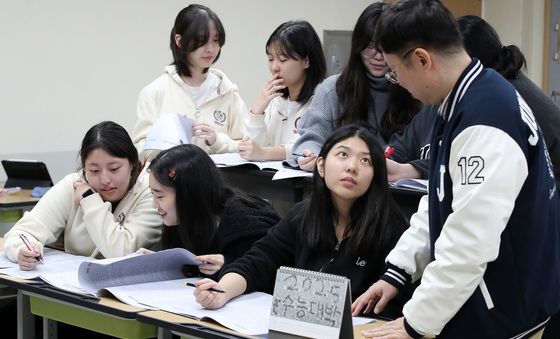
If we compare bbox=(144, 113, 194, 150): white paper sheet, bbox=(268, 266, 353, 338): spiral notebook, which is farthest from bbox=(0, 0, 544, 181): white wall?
bbox=(268, 266, 353, 338): spiral notebook

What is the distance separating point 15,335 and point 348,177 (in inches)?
57.6

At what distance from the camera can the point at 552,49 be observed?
22.0 ft

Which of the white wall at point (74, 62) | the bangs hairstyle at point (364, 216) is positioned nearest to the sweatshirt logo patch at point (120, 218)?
the bangs hairstyle at point (364, 216)

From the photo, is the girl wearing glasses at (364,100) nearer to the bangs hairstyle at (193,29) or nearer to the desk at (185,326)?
the bangs hairstyle at (193,29)

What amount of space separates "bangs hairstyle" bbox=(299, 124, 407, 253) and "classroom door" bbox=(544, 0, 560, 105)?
16.5 feet

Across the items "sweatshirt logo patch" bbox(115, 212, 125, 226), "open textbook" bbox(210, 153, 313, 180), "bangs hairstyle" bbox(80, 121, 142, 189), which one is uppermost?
"bangs hairstyle" bbox(80, 121, 142, 189)

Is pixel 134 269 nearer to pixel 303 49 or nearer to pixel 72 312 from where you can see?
pixel 72 312

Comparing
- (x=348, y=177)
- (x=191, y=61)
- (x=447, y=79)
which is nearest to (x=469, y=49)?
(x=348, y=177)

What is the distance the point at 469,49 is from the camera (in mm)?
2068

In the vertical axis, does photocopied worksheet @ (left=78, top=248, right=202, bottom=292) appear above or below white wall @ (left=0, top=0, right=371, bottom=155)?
below

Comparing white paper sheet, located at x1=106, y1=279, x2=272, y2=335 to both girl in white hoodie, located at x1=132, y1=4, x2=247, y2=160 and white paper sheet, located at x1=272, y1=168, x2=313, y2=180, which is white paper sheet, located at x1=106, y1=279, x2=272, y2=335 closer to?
white paper sheet, located at x1=272, y1=168, x2=313, y2=180

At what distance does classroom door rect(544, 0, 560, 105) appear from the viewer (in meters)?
6.66

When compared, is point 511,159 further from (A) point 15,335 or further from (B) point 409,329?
(A) point 15,335

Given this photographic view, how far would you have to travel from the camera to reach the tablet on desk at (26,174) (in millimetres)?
4246
